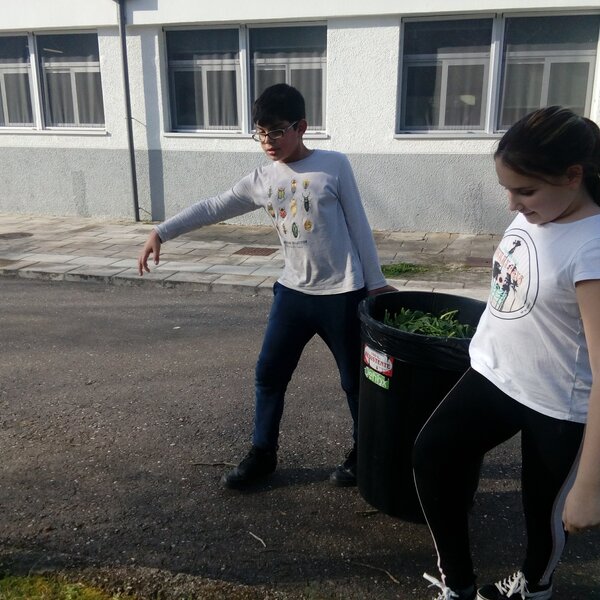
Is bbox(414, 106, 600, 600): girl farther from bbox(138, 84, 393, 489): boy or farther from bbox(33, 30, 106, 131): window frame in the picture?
bbox(33, 30, 106, 131): window frame

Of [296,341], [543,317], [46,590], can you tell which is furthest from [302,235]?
[46,590]

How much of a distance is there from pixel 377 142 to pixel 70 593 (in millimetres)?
9383

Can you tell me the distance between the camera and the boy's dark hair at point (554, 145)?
A: 1588 millimetres

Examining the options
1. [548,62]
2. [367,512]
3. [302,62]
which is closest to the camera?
[367,512]

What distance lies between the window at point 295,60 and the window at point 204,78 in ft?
1.39

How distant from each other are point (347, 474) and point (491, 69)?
8753mm

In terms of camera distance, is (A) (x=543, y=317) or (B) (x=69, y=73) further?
(B) (x=69, y=73)

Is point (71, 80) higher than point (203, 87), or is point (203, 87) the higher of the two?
point (71, 80)

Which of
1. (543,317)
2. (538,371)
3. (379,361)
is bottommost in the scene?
(379,361)

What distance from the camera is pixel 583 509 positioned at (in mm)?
1580

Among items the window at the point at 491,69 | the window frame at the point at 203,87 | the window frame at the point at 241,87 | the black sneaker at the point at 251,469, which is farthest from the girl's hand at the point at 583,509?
the window frame at the point at 203,87

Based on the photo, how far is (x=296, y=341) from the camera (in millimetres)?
2990

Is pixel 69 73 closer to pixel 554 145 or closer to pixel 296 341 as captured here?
pixel 296 341

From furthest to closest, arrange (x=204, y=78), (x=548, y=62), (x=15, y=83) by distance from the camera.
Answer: (x=15, y=83) < (x=204, y=78) < (x=548, y=62)
